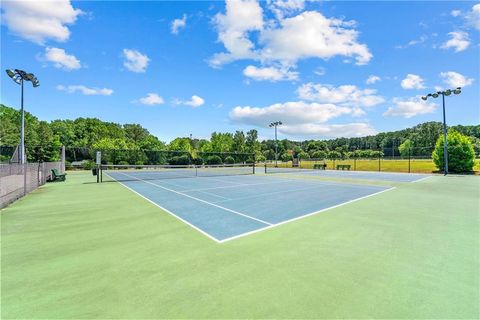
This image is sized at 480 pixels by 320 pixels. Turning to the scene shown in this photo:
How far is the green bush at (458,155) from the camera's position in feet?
76.3

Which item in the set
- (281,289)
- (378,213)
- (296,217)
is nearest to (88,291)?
(281,289)

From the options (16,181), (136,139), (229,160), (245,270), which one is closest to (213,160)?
(229,160)

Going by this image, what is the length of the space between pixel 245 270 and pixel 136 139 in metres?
104

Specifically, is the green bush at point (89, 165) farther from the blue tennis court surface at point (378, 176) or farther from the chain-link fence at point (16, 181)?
the blue tennis court surface at point (378, 176)

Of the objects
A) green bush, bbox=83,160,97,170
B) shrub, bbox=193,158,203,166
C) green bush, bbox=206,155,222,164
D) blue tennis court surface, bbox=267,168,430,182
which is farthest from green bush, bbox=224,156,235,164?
green bush, bbox=83,160,97,170

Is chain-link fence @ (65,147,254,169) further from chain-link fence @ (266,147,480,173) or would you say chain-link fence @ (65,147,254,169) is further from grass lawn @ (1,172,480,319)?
grass lawn @ (1,172,480,319)

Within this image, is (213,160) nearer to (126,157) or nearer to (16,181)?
(126,157)

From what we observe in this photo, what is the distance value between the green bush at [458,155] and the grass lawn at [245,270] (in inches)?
900

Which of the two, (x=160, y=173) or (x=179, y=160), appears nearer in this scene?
(x=160, y=173)

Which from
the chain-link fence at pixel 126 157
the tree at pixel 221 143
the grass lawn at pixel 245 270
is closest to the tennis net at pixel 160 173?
the chain-link fence at pixel 126 157

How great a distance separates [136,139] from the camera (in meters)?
98.4

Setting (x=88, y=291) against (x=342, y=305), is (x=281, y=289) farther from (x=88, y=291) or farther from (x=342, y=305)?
(x=88, y=291)

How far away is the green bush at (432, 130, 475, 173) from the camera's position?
915 inches

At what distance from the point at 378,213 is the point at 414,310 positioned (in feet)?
16.2
